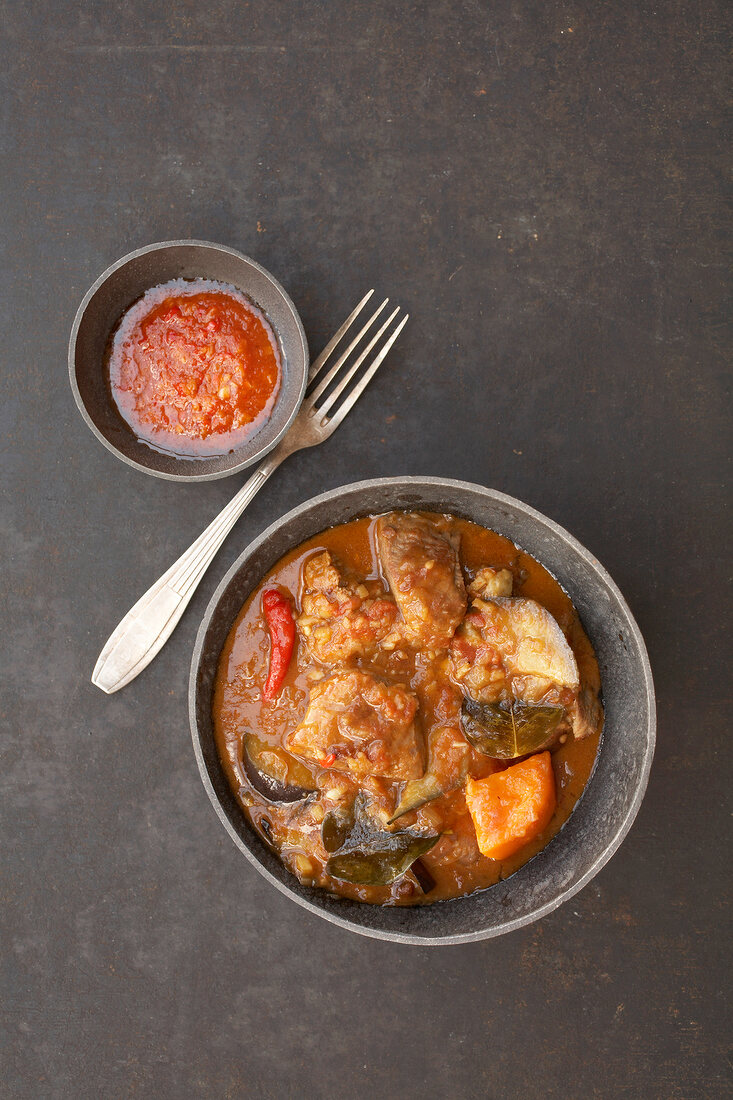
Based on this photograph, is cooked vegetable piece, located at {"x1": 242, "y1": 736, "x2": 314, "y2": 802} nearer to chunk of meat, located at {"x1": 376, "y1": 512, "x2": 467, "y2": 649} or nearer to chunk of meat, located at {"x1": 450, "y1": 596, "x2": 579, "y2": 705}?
chunk of meat, located at {"x1": 376, "y1": 512, "x2": 467, "y2": 649}

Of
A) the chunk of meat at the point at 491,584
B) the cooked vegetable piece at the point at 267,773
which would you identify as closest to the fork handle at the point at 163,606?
the cooked vegetable piece at the point at 267,773

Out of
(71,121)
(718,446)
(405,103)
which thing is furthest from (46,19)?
(718,446)

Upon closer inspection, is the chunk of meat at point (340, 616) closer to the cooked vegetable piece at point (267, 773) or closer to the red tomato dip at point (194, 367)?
the cooked vegetable piece at point (267, 773)

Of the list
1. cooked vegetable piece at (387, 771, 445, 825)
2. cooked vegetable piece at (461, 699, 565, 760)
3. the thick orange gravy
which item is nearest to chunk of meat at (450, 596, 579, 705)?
cooked vegetable piece at (461, 699, 565, 760)

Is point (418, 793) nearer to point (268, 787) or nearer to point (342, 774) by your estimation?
point (342, 774)

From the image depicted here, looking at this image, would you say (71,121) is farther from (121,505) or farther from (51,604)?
(51,604)

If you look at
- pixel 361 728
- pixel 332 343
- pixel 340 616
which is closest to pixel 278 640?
pixel 340 616
